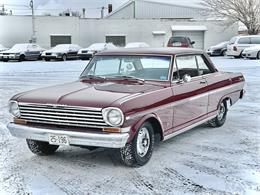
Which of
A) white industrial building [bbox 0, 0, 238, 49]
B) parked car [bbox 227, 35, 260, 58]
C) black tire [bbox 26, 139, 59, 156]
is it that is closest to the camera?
black tire [bbox 26, 139, 59, 156]

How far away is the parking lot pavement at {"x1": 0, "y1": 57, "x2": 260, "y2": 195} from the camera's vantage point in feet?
A: 15.2

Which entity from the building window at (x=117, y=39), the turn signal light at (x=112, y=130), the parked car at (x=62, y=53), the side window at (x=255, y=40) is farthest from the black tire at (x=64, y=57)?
the turn signal light at (x=112, y=130)

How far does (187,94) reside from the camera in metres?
6.31

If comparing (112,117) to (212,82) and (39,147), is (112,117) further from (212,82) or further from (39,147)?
(212,82)

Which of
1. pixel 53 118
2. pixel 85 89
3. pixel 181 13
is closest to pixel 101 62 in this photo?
pixel 85 89

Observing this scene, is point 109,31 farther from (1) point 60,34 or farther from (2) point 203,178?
(2) point 203,178

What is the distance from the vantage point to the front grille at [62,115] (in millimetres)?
4992

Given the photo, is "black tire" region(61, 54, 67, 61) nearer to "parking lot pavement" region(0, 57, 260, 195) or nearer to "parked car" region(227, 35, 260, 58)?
"parked car" region(227, 35, 260, 58)

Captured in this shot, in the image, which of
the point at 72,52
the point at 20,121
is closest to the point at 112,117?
the point at 20,121

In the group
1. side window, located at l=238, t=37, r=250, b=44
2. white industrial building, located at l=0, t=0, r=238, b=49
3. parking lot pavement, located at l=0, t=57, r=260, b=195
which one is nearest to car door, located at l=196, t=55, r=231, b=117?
parking lot pavement, located at l=0, t=57, r=260, b=195

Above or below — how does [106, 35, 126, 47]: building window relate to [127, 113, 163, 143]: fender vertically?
above

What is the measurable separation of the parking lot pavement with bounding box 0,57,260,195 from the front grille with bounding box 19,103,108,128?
1.98 ft

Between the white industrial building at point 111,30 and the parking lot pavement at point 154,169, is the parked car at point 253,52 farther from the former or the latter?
the parking lot pavement at point 154,169

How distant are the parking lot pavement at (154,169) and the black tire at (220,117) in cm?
32
